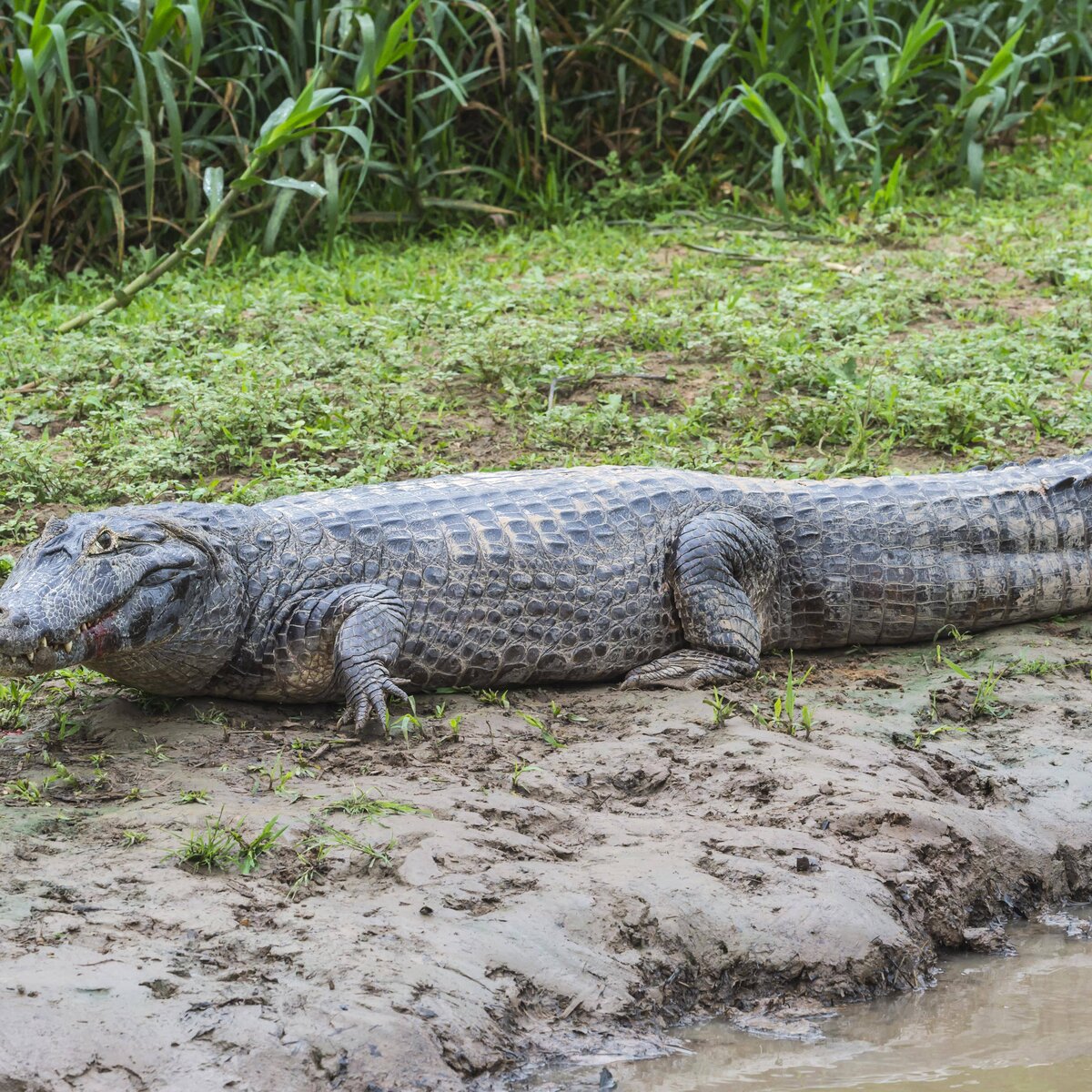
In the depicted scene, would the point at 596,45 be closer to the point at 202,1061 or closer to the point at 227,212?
the point at 227,212

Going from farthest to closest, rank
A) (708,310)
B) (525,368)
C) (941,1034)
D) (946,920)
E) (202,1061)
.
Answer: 1. (708,310)
2. (525,368)
3. (946,920)
4. (941,1034)
5. (202,1061)

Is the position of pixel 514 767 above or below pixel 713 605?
below

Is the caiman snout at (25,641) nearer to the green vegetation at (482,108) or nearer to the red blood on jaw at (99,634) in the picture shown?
the red blood on jaw at (99,634)

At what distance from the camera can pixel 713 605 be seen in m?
4.66

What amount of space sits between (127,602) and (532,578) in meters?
1.28

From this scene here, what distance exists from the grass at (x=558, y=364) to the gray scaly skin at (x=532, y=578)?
101 cm

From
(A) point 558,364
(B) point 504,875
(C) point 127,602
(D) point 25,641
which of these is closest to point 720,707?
(B) point 504,875

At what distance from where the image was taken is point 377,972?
9.32 ft

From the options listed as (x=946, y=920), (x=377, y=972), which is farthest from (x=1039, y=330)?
(x=377, y=972)

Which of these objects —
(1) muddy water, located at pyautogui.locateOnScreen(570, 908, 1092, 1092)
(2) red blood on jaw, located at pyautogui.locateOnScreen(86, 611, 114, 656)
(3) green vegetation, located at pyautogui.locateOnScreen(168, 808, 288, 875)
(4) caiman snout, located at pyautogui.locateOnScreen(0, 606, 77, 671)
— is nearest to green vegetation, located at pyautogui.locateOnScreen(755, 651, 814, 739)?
(1) muddy water, located at pyautogui.locateOnScreen(570, 908, 1092, 1092)

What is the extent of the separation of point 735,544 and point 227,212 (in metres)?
4.84

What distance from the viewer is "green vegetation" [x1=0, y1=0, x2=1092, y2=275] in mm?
8016

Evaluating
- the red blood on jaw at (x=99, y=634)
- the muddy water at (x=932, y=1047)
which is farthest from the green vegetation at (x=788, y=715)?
the red blood on jaw at (x=99, y=634)

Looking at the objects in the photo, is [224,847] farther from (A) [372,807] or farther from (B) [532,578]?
(B) [532,578]
